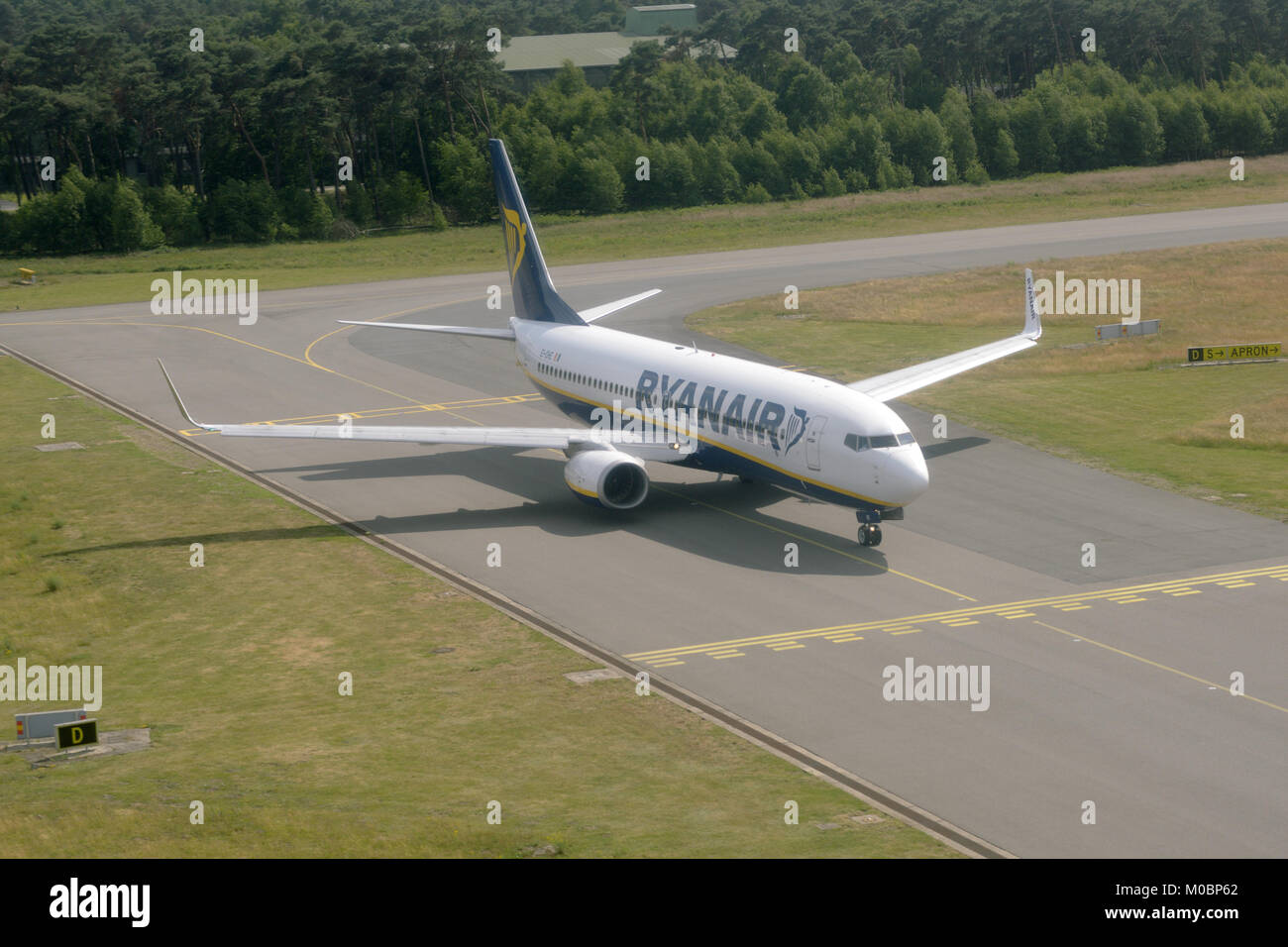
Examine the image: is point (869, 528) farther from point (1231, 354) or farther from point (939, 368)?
point (1231, 354)

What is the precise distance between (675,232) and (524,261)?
9065 cm

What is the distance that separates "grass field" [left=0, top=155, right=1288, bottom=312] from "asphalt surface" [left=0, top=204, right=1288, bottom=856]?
50028mm

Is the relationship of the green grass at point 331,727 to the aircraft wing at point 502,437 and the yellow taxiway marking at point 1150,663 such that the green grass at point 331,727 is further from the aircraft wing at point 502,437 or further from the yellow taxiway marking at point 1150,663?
the yellow taxiway marking at point 1150,663

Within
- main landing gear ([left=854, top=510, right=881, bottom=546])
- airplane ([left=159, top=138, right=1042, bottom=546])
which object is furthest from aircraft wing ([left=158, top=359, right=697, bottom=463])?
main landing gear ([left=854, top=510, right=881, bottom=546])

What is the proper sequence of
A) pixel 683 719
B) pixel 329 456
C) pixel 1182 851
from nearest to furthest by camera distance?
pixel 1182 851 → pixel 683 719 → pixel 329 456

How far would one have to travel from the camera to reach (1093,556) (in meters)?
46.0

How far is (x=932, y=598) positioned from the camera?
42312mm

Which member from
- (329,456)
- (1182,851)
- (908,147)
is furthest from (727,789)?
(908,147)

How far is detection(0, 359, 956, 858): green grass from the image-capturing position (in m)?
26.6

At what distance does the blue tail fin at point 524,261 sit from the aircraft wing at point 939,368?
1420 centimetres

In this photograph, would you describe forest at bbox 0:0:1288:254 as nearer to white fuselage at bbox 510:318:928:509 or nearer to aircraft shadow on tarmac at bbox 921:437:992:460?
white fuselage at bbox 510:318:928:509

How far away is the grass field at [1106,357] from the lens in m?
59.2

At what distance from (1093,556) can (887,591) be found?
8.01m

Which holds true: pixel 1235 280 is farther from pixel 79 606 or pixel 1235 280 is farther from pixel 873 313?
pixel 79 606
